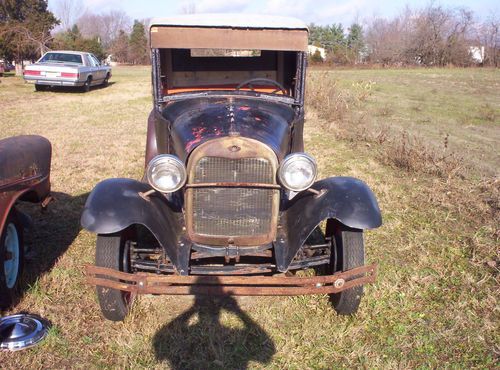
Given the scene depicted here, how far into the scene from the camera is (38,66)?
14234 mm

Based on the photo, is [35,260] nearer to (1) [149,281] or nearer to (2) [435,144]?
(1) [149,281]

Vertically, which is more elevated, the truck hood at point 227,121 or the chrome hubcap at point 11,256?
the truck hood at point 227,121

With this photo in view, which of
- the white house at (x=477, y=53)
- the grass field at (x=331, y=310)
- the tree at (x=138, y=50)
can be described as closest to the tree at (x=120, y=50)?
the tree at (x=138, y=50)

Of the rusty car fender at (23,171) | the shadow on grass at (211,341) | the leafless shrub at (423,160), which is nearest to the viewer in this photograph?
the shadow on grass at (211,341)

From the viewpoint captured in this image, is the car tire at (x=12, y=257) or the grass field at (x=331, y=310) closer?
the grass field at (x=331, y=310)

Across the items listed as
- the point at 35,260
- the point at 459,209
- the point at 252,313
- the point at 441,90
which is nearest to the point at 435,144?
the point at 459,209

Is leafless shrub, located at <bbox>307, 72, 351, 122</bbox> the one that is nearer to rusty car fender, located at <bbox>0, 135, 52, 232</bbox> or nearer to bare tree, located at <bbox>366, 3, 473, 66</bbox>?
rusty car fender, located at <bbox>0, 135, 52, 232</bbox>

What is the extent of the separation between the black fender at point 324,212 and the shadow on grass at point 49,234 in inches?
78.4

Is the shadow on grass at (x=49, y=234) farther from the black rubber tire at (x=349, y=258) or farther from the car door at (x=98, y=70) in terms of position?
the car door at (x=98, y=70)

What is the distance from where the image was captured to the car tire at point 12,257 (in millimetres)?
3121

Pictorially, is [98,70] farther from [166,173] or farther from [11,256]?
[166,173]

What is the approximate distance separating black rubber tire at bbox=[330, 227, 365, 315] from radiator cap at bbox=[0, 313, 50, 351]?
1999 millimetres

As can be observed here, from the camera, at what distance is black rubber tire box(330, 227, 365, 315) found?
3.07 m

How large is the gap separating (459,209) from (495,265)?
49.3 inches
